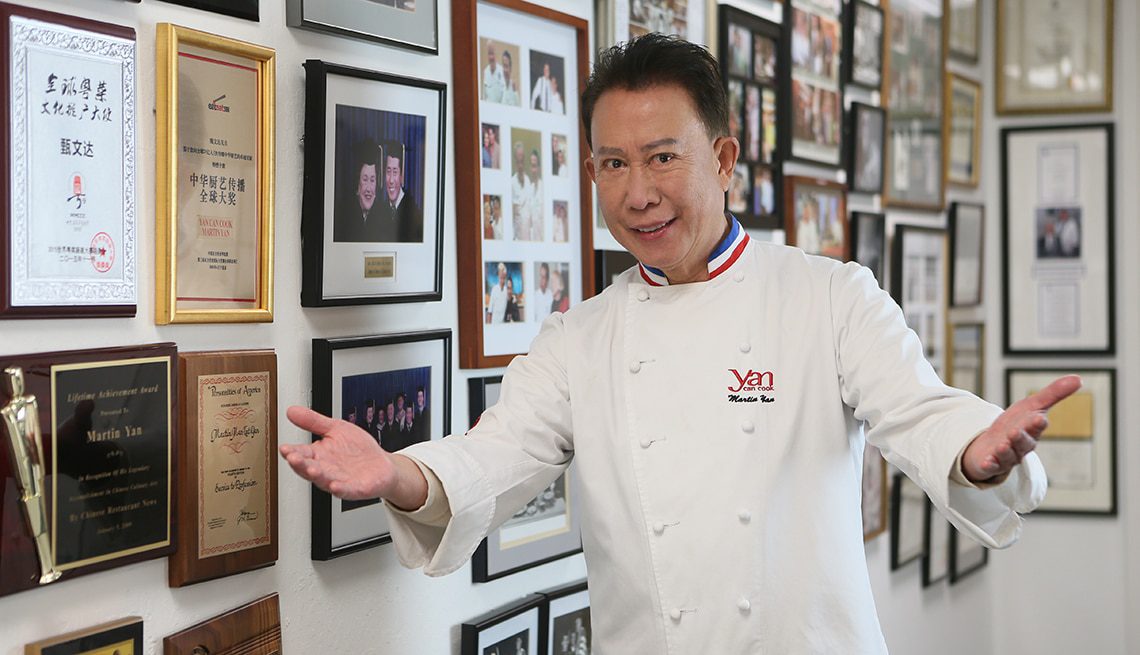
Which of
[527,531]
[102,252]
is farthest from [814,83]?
[102,252]

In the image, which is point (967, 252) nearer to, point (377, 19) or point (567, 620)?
point (567, 620)

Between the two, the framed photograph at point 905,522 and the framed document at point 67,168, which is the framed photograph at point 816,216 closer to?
the framed photograph at point 905,522

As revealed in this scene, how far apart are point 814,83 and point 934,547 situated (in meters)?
1.71

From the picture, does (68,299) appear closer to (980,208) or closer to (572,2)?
(572,2)

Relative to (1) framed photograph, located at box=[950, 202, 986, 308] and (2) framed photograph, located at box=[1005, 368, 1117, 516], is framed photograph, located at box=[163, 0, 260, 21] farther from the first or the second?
(2) framed photograph, located at box=[1005, 368, 1117, 516]

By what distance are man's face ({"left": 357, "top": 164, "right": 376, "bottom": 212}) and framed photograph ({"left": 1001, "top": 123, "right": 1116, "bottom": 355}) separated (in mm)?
3379

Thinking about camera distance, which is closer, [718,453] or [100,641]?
[100,641]

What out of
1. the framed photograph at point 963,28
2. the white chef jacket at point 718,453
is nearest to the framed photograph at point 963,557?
the framed photograph at point 963,28

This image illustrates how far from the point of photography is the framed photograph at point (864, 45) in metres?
3.49

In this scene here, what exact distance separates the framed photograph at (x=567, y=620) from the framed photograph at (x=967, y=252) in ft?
7.73

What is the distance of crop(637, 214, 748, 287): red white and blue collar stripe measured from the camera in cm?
188

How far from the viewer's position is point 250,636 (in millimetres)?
1656

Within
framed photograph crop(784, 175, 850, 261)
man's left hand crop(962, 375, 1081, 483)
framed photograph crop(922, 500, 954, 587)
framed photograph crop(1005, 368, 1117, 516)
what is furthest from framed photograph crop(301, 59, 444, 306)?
framed photograph crop(1005, 368, 1117, 516)

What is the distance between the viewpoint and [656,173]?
178cm
